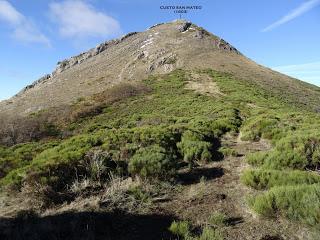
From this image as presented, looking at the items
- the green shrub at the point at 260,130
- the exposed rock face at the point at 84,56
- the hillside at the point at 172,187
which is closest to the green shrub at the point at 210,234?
the hillside at the point at 172,187

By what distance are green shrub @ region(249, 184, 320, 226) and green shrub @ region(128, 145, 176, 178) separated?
3462mm

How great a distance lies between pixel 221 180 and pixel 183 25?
265 feet

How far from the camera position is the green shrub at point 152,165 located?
10641 mm

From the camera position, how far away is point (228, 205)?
27.9 feet

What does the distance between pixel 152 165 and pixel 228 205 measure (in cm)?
309

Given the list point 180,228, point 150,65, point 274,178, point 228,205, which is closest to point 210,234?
point 180,228

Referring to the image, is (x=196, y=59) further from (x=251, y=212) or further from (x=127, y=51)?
(x=251, y=212)

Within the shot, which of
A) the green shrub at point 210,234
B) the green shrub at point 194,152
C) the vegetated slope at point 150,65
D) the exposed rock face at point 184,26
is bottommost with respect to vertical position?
the green shrub at point 210,234

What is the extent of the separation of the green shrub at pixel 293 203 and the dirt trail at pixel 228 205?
0.19 metres

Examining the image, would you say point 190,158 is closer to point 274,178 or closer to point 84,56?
point 274,178

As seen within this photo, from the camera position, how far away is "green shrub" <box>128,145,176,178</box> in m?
10.6

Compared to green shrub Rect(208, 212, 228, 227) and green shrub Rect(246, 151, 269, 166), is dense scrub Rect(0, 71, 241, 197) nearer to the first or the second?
green shrub Rect(246, 151, 269, 166)

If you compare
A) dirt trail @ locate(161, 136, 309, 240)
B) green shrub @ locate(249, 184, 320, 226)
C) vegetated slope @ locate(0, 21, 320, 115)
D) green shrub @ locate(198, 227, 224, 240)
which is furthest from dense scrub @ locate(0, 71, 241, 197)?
vegetated slope @ locate(0, 21, 320, 115)

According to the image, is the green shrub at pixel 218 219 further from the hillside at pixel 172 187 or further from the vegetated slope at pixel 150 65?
the vegetated slope at pixel 150 65
